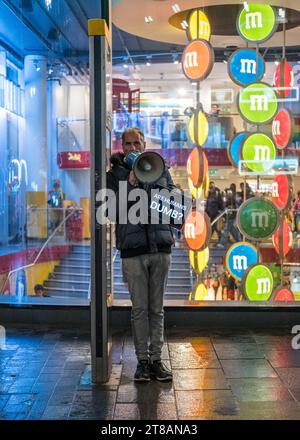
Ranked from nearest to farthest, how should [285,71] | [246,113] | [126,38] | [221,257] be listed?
[246,113] < [285,71] < [126,38] < [221,257]

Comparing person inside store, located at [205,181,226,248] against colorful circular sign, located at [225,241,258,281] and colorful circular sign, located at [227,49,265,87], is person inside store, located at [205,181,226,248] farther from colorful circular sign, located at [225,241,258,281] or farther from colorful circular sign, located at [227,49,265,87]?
colorful circular sign, located at [227,49,265,87]

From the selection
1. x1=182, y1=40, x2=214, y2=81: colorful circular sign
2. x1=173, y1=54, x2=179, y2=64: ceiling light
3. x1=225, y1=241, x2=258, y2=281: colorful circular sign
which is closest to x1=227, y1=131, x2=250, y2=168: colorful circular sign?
x1=182, y1=40, x2=214, y2=81: colorful circular sign

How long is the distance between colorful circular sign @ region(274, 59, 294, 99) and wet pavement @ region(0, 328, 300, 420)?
3107mm

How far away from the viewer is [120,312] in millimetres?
5016

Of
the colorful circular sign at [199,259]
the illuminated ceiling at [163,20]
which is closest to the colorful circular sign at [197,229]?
the colorful circular sign at [199,259]

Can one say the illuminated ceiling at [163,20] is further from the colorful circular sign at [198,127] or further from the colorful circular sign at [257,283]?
the colorful circular sign at [257,283]

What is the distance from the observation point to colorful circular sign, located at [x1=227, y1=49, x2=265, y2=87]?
6.39 m

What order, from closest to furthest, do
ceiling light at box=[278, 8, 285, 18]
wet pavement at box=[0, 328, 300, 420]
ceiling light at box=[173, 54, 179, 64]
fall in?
wet pavement at box=[0, 328, 300, 420] < ceiling light at box=[278, 8, 285, 18] < ceiling light at box=[173, 54, 179, 64]

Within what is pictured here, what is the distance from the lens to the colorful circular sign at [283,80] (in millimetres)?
6742

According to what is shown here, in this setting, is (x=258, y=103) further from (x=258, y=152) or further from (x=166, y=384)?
(x=166, y=384)

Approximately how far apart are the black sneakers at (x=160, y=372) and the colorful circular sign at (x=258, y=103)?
11.2 ft
